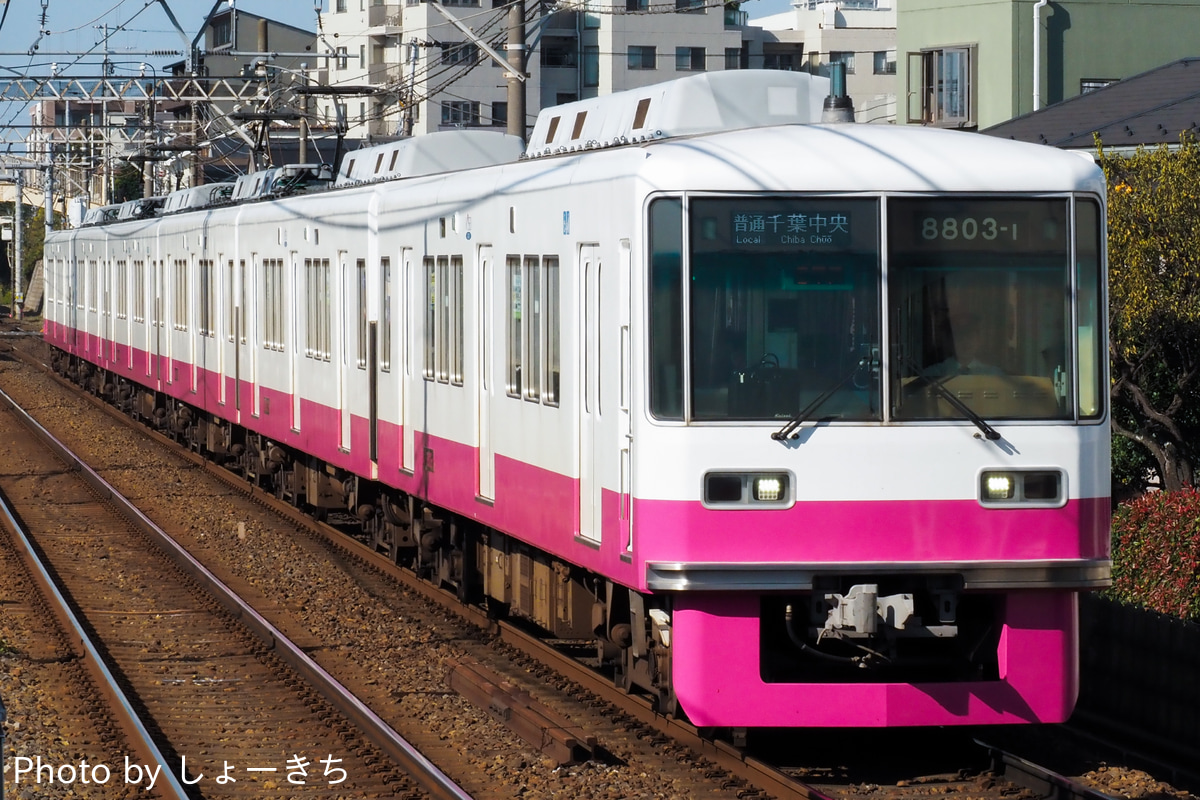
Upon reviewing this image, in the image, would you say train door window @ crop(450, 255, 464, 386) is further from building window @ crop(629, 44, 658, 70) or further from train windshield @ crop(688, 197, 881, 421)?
building window @ crop(629, 44, 658, 70)

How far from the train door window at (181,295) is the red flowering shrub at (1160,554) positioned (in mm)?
11780

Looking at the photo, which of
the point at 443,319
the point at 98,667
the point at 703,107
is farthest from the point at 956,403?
the point at 98,667

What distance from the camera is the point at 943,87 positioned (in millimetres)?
24562

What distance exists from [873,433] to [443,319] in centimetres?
400

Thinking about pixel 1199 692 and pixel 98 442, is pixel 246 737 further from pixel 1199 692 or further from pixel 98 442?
pixel 98 442

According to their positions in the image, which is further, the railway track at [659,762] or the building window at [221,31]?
the building window at [221,31]

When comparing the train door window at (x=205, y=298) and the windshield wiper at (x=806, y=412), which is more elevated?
the train door window at (x=205, y=298)

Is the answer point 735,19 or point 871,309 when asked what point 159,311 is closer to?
point 871,309

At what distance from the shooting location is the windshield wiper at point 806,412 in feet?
21.9

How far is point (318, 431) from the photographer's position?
45.0 ft

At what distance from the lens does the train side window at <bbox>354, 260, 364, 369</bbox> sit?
477 inches

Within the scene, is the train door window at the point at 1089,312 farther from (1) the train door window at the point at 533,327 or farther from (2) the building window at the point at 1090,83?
(2) the building window at the point at 1090,83

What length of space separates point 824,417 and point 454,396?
360 cm

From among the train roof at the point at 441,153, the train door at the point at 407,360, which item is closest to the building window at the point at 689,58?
the train roof at the point at 441,153
